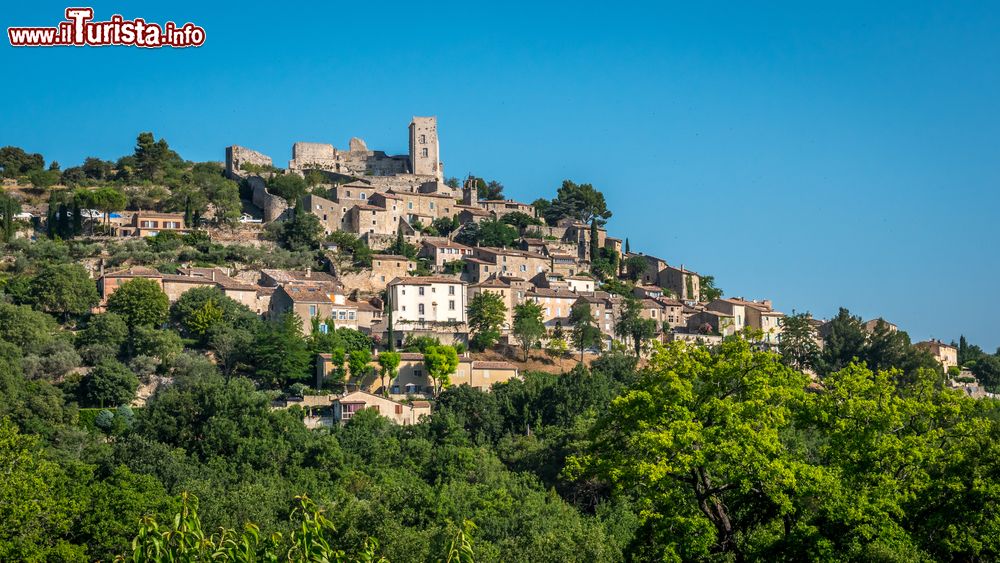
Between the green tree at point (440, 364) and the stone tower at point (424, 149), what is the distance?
Answer: 160 ft

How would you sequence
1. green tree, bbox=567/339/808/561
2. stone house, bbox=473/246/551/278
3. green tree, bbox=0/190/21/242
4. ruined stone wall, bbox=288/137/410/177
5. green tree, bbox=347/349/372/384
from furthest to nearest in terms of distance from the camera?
1. ruined stone wall, bbox=288/137/410/177
2. stone house, bbox=473/246/551/278
3. green tree, bbox=0/190/21/242
4. green tree, bbox=347/349/372/384
5. green tree, bbox=567/339/808/561

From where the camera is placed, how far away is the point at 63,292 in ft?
214

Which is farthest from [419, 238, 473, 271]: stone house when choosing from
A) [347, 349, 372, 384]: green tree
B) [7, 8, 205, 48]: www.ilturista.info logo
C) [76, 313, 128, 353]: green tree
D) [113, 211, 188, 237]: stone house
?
[7, 8, 205, 48]: www.ilturista.info logo

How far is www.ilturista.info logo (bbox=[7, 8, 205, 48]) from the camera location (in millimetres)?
35812

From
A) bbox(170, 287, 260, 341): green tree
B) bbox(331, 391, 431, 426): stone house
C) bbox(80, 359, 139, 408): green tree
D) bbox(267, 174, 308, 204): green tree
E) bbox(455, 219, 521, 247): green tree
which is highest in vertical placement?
bbox(267, 174, 308, 204): green tree

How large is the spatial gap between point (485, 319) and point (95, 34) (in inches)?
1531

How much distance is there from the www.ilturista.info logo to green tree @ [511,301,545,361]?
37.4 m

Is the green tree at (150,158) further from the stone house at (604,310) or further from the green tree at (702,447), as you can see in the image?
the green tree at (702,447)

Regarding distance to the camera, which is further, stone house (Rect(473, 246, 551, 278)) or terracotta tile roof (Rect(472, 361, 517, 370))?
stone house (Rect(473, 246, 551, 278))

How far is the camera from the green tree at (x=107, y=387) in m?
56.8

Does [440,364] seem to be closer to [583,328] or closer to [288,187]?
[583,328]

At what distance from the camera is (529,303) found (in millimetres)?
75312

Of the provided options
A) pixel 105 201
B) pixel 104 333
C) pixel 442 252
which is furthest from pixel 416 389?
pixel 105 201

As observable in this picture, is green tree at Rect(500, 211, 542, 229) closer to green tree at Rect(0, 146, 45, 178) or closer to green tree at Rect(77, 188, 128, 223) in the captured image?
green tree at Rect(77, 188, 128, 223)
